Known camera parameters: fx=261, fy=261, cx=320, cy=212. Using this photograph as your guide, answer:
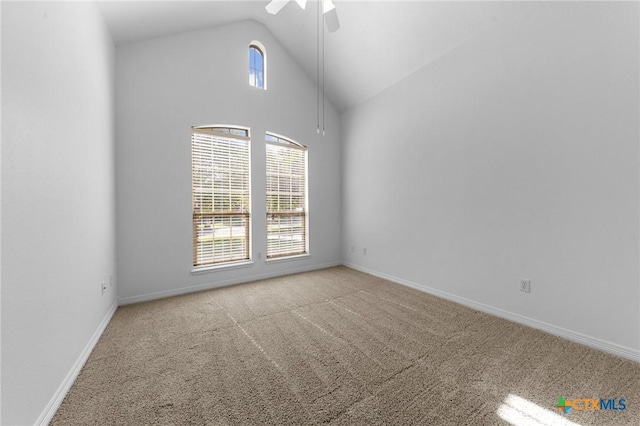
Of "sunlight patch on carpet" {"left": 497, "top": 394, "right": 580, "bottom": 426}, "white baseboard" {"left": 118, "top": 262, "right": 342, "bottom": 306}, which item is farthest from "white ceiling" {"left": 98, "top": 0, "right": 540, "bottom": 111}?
"sunlight patch on carpet" {"left": 497, "top": 394, "right": 580, "bottom": 426}

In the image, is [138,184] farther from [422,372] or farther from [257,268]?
[422,372]

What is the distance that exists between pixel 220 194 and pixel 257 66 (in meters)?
2.14

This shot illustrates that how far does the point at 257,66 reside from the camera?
164 inches

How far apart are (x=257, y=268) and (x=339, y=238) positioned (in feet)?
5.54

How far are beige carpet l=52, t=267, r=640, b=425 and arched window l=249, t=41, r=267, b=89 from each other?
3398 mm

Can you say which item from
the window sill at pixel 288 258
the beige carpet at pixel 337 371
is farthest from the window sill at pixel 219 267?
the beige carpet at pixel 337 371

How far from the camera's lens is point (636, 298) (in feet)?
6.57

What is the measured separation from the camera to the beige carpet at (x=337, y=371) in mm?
1491

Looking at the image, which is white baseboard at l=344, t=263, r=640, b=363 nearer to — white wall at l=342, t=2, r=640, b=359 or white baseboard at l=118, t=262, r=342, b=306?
white wall at l=342, t=2, r=640, b=359

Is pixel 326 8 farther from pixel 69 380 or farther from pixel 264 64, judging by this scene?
pixel 69 380

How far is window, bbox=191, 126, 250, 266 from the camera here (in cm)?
368

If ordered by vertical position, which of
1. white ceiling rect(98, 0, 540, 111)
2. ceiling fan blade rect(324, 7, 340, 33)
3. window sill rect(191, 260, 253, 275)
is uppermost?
white ceiling rect(98, 0, 540, 111)

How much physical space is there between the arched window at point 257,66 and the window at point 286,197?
0.83 metres

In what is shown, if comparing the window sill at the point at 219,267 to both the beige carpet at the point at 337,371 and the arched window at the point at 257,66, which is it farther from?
the arched window at the point at 257,66
